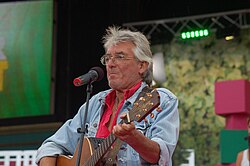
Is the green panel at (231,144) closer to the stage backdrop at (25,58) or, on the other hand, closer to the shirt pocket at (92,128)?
the stage backdrop at (25,58)

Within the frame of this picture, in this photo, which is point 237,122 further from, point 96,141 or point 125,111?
point 96,141

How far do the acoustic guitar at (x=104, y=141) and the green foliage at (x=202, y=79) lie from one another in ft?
14.0

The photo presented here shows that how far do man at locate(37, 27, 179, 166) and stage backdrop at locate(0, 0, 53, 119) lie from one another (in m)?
4.45

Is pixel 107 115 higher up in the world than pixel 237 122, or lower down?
higher up

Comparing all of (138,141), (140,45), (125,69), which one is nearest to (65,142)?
(125,69)

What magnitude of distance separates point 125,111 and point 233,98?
354 centimetres

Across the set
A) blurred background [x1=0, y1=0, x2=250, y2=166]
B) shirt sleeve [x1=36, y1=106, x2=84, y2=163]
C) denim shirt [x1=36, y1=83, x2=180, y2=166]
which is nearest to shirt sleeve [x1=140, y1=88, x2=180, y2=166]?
A: denim shirt [x1=36, y1=83, x2=180, y2=166]

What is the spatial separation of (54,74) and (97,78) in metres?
4.65

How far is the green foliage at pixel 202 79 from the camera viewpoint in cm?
774

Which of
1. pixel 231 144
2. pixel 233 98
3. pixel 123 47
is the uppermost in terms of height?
pixel 123 47

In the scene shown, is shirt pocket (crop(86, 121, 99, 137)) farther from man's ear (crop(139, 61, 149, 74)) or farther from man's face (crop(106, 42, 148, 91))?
man's ear (crop(139, 61, 149, 74))

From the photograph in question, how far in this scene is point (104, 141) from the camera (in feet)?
10.3

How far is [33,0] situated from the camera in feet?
27.4

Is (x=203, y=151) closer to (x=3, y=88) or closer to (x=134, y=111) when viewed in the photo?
(x=3, y=88)
